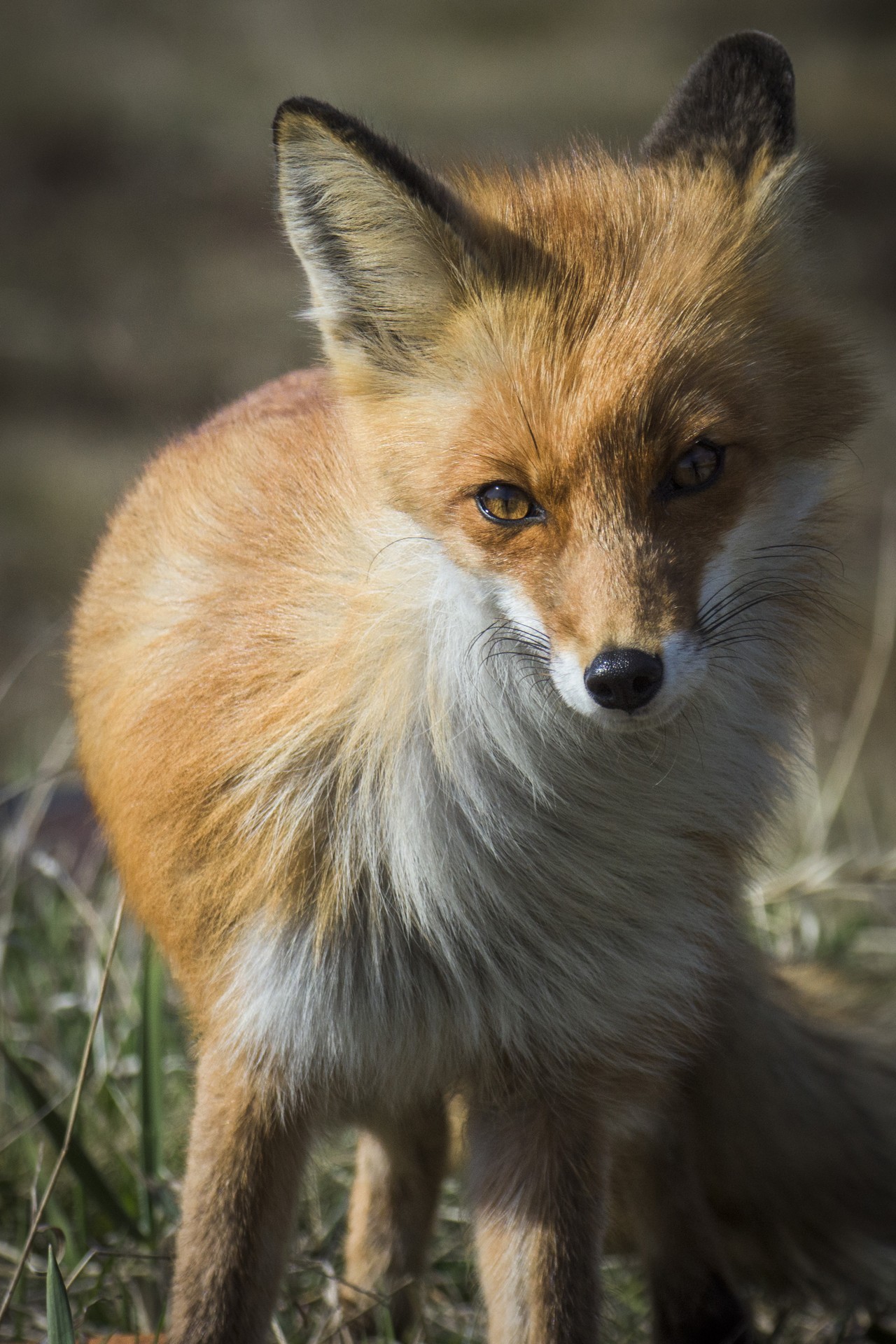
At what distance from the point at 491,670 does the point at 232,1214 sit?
1.15 metres

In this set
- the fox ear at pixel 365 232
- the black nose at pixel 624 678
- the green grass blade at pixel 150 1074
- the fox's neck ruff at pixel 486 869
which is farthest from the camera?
the green grass blade at pixel 150 1074

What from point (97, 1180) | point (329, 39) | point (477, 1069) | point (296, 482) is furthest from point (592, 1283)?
point (329, 39)

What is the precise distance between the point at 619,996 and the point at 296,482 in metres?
1.18

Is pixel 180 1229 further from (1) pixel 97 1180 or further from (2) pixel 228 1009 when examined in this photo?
(1) pixel 97 1180

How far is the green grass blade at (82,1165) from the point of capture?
302cm

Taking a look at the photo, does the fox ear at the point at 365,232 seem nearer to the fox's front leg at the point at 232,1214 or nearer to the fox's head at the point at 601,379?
the fox's head at the point at 601,379

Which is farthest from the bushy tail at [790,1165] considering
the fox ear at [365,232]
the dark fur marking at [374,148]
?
the dark fur marking at [374,148]

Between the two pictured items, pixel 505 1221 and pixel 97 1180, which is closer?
pixel 505 1221

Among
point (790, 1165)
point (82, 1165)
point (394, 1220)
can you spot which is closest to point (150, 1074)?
point (82, 1165)

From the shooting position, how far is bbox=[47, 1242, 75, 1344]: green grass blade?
7.45ft

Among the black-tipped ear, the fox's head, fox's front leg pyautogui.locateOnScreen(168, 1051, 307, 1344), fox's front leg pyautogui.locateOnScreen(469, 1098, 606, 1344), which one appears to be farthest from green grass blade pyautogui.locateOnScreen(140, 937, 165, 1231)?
the black-tipped ear

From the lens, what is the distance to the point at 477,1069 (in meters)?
2.57

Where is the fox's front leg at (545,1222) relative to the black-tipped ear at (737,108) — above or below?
below

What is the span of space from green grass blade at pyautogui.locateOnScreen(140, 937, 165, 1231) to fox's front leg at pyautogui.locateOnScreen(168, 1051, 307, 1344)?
2.58ft
